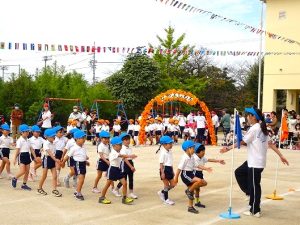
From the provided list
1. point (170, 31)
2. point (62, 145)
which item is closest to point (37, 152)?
point (62, 145)

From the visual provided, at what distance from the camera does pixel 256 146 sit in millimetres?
7555

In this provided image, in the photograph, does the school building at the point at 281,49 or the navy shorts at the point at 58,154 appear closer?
the navy shorts at the point at 58,154

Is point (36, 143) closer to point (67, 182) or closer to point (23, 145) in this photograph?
point (23, 145)

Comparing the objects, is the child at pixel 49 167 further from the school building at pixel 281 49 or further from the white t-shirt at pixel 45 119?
the school building at pixel 281 49

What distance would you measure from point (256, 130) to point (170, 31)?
1283 inches

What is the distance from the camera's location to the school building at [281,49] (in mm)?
27688

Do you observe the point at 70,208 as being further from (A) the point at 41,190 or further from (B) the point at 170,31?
(B) the point at 170,31

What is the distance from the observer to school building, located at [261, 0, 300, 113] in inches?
1090

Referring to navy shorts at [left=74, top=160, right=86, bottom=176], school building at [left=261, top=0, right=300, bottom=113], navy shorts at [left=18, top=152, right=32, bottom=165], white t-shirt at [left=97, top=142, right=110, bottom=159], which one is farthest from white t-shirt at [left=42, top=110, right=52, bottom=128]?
school building at [left=261, top=0, right=300, bottom=113]

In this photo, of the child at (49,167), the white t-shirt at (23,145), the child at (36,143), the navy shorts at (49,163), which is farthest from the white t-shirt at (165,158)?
the child at (36,143)

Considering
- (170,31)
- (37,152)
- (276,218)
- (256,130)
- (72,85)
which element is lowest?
(276,218)

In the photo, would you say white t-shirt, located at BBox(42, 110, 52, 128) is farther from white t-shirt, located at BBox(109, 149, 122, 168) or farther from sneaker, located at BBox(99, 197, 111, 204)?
sneaker, located at BBox(99, 197, 111, 204)

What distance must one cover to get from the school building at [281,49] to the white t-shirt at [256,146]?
70.4 feet

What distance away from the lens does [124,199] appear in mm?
8406
